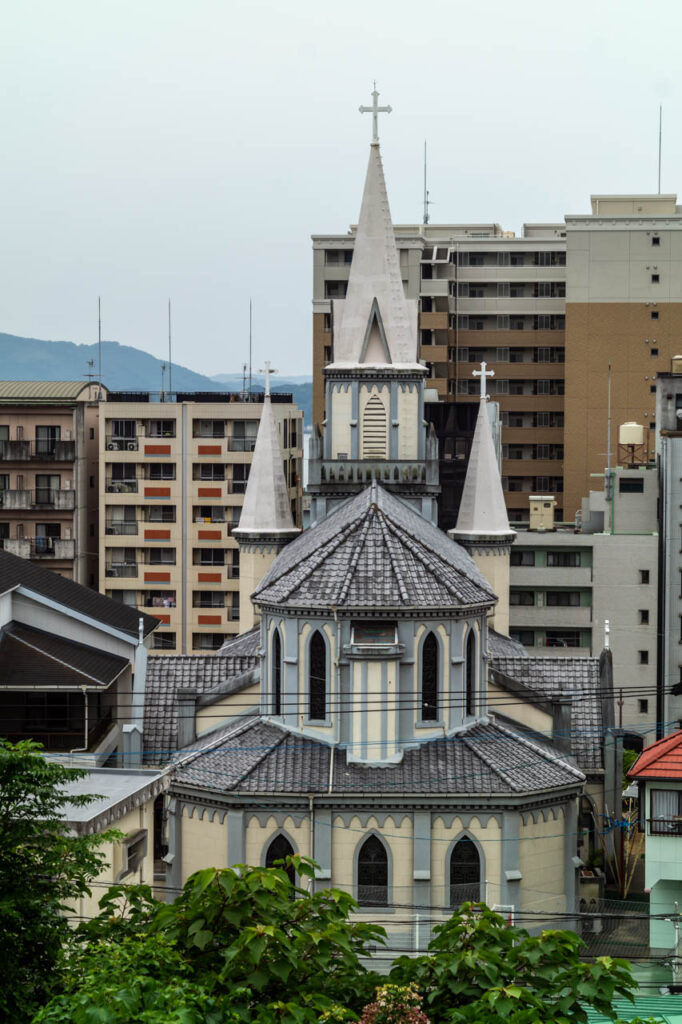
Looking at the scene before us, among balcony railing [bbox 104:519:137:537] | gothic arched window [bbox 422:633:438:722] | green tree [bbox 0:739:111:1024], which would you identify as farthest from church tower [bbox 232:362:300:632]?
green tree [bbox 0:739:111:1024]

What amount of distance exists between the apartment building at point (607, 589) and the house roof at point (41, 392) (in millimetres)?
24129

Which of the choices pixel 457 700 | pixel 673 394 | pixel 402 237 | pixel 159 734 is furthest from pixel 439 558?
pixel 402 237

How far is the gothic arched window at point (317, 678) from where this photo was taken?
Result: 43.0 m

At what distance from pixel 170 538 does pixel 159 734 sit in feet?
98.6

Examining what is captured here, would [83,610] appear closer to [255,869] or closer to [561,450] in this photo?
[255,869]

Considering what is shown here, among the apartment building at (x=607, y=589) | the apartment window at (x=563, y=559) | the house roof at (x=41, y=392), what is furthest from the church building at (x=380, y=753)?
the house roof at (x=41, y=392)

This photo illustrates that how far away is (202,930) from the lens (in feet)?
68.9

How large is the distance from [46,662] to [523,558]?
33160 mm

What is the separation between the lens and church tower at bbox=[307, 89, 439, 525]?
56.2 m

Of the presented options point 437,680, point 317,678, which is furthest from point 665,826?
point 317,678

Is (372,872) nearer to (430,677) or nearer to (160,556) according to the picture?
(430,677)

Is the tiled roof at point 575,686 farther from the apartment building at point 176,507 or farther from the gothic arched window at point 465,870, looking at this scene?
the apartment building at point 176,507

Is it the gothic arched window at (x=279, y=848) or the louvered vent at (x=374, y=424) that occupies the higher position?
the louvered vent at (x=374, y=424)

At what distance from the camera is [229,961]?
2031 centimetres
